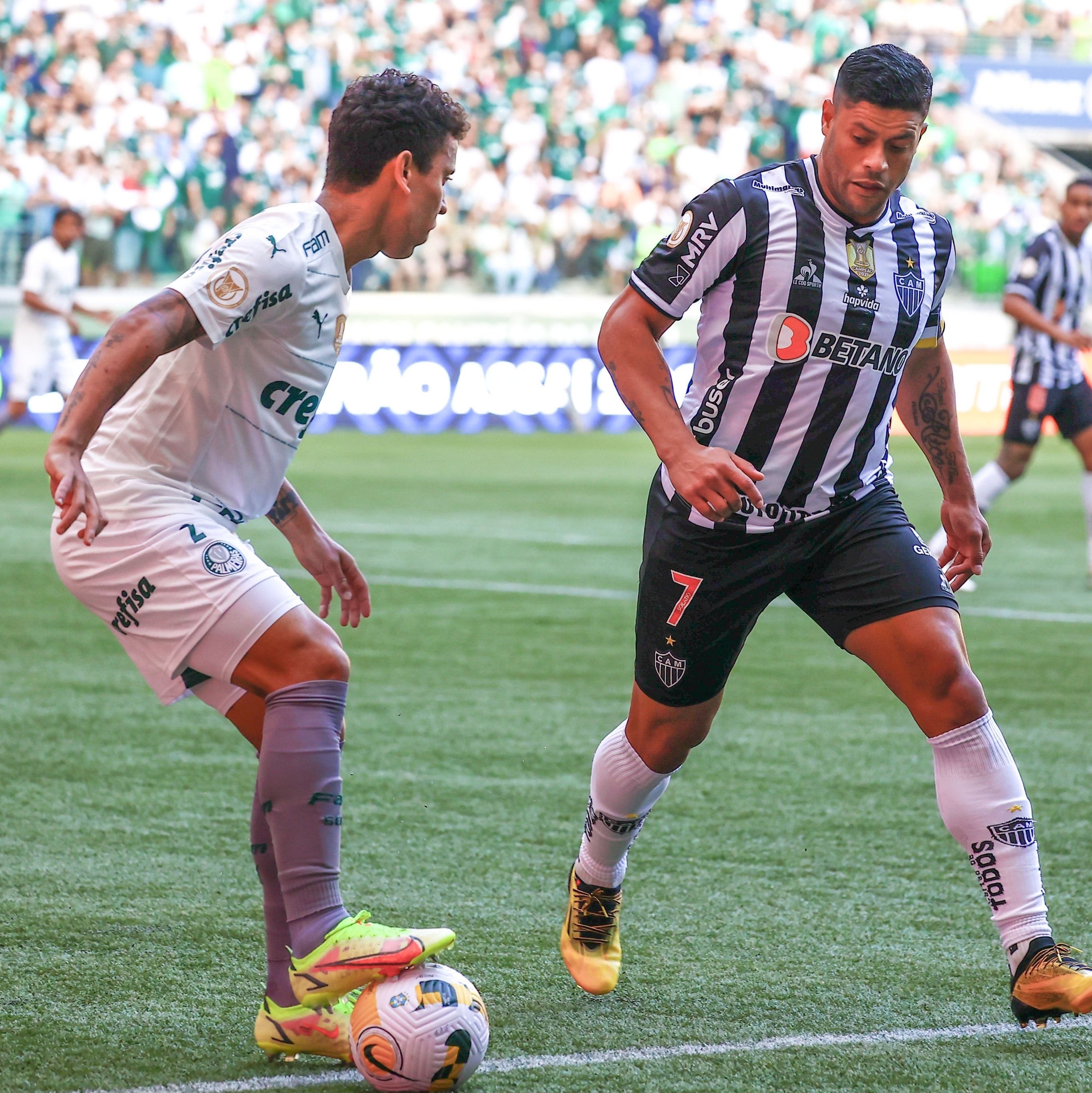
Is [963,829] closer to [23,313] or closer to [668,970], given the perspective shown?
[668,970]

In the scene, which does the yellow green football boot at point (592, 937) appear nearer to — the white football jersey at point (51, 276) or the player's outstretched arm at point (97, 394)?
the player's outstretched arm at point (97, 394)

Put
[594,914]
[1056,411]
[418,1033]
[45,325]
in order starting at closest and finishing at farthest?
1. [418,1033]
2. [594,914]
3. [1056,411]
4. [45,325]

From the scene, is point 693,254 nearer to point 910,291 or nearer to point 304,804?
point 910,291

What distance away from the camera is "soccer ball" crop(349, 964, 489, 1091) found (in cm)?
288

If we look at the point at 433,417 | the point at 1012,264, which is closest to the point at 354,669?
the point at 433,417

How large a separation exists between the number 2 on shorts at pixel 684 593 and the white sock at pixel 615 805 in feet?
1.15

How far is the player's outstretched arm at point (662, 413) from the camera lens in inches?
125

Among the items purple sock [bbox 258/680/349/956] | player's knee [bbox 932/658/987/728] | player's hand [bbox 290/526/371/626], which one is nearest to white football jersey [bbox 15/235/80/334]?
player's hand [bbox 290/526/371/626]

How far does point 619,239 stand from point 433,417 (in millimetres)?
4526

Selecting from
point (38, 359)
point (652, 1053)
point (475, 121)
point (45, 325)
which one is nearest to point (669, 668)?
point (652, 1053)

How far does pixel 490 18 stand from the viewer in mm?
25969

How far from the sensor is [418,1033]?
2.88 meters

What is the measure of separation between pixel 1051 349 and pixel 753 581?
6668mm

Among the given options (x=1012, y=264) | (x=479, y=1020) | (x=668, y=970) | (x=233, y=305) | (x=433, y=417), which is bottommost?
(x=433, y=417)
